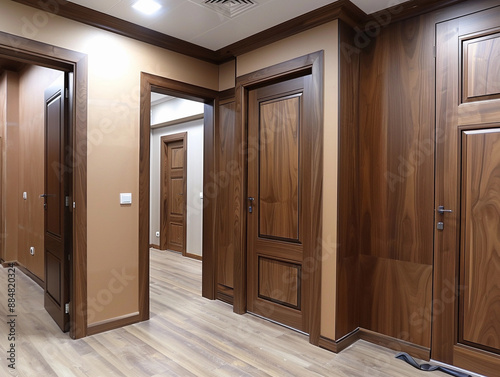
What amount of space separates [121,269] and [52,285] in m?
0.69

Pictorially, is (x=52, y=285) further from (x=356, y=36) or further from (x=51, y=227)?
(x=356, y=36)

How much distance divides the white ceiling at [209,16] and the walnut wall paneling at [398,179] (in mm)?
372

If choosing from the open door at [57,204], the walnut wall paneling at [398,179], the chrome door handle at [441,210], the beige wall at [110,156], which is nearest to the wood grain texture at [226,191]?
the beige wall at [110,156]

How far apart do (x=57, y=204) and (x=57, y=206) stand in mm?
17

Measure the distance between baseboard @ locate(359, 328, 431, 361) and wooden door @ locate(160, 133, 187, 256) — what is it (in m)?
3.81

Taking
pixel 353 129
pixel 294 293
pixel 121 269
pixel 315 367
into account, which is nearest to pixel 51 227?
pixel 121 269

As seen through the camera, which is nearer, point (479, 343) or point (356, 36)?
point (479, 343)

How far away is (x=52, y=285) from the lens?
3008 millimetres

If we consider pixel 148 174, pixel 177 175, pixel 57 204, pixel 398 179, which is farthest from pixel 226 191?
pixel 177 175

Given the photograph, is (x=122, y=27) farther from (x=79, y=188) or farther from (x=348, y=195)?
(x=348, y=195)

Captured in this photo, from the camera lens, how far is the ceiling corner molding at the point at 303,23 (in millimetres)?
2479

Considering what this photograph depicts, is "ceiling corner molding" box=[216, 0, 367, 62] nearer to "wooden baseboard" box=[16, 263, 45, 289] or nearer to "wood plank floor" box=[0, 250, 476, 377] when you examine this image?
"wood plank floor" box=[0, 250, 476, 377]

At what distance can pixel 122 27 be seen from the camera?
2.82m

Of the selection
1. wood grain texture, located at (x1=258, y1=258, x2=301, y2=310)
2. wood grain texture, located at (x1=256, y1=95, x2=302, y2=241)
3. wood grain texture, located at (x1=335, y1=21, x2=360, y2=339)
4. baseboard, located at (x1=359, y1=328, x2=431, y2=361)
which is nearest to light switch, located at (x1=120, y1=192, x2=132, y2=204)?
wood grain texture, located at (x1=256, y1=95, x2=302, y2=241)
